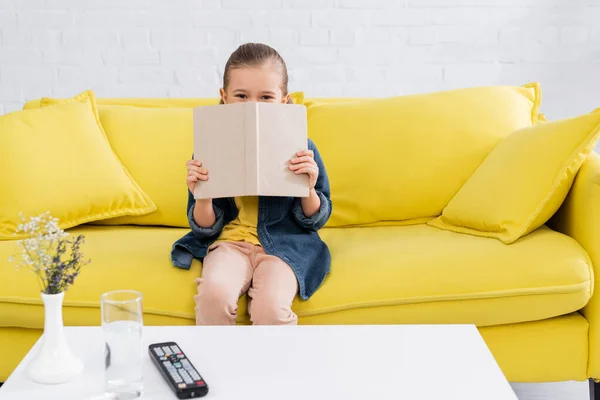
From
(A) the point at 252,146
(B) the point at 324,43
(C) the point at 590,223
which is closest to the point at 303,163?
(A) the point at 252,146

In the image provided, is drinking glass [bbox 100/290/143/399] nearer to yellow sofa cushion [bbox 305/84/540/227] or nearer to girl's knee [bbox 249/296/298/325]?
girl's knee [bbox 249/296/298/325]

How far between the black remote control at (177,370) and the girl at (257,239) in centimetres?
42

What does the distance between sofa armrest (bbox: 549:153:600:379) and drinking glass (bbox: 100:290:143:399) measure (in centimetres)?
109

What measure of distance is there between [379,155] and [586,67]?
3.64 feet

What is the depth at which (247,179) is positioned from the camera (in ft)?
4.91

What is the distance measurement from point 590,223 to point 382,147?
0.60 meters

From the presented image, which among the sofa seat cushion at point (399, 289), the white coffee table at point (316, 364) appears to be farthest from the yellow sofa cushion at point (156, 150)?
the white coffee table at point (316, 364)

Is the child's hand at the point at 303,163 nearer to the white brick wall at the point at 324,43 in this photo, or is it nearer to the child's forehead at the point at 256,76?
the child's forehead at the point at 256,76

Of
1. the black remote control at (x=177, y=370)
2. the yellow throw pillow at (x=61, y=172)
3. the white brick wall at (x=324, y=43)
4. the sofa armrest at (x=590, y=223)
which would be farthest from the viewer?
the white brick wall at (x=324, y=43)

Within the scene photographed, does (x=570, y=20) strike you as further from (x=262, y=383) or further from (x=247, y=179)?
(x=262, y=383)

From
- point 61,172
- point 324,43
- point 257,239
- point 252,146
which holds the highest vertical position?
point 324,43

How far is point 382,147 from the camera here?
2.01 m

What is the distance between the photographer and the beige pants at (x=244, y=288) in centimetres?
152

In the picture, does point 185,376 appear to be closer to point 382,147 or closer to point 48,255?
point 48,255
